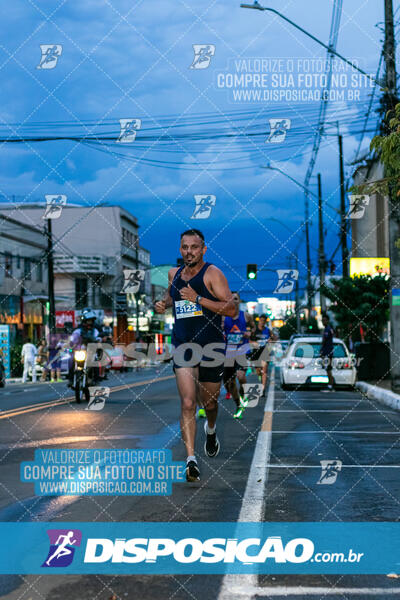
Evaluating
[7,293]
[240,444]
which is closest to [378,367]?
[240,444]

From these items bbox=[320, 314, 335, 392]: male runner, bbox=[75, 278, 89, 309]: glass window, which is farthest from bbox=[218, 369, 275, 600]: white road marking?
bbox=[75, 278, 89, 309]: glass window

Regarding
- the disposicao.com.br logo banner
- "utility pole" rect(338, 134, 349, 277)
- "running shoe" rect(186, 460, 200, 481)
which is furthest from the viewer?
"utility pole" rect(338, 134, 349, 277)

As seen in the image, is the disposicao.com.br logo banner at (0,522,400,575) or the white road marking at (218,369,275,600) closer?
the white road marking at (218,369,275,600)

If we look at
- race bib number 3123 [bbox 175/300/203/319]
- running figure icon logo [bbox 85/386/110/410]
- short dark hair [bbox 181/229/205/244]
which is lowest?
running figure icon logo [bbox 85/386/110/410]

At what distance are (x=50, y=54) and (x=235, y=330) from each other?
7.29 meters

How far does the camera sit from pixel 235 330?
16.1m

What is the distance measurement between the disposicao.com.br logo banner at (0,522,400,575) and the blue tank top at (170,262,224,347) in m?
2.19

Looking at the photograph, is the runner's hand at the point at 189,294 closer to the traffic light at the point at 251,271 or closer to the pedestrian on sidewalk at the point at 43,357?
the traffic light at the point at 251,271

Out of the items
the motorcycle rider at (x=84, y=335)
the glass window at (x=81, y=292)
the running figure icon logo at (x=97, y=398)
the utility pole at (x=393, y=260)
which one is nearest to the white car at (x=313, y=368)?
the utility pole at (x=393, y=260)

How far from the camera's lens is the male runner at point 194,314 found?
766 cm

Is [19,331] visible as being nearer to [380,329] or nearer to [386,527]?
[380,329]

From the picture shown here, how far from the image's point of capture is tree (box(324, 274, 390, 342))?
103 ft

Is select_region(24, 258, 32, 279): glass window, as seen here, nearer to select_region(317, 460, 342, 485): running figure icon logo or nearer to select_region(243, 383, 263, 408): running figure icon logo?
select_region(243, 383, 263, 408): running figure icon logo

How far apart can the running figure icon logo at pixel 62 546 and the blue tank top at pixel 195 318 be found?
8.03 feet
